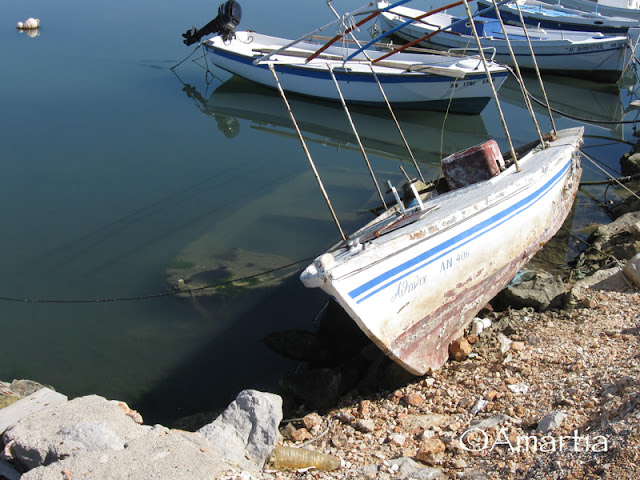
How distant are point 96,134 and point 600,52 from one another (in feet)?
50.4

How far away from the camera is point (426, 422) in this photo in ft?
17.0

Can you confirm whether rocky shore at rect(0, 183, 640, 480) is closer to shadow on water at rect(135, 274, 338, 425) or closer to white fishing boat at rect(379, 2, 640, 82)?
shadow on water at rect(135, 274, 338, 425)

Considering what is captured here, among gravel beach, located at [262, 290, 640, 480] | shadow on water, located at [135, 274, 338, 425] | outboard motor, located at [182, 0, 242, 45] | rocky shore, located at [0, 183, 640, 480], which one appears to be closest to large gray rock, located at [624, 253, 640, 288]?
rocky shore, located at [0, 183, 640, 480]

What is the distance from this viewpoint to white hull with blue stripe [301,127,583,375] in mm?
5375

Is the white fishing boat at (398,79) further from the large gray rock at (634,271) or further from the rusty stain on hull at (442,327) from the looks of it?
the rusty stain on hull at (442,327)

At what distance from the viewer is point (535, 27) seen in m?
21.8

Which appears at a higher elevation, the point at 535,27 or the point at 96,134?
the point at 96,134

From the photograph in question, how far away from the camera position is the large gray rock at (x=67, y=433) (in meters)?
4.04

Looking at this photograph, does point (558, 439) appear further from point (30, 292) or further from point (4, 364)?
point (30, 292)

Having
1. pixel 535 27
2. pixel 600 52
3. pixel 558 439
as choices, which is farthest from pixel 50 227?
pixel 535 27

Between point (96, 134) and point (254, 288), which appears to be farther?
point (96, 134)

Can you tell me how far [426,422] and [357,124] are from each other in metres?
11.1

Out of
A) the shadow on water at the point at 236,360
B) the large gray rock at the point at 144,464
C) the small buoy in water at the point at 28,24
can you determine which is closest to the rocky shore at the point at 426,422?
the large gray rock at the point at 144,464

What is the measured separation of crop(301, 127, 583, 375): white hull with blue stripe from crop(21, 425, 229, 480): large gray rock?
1.85 meters
